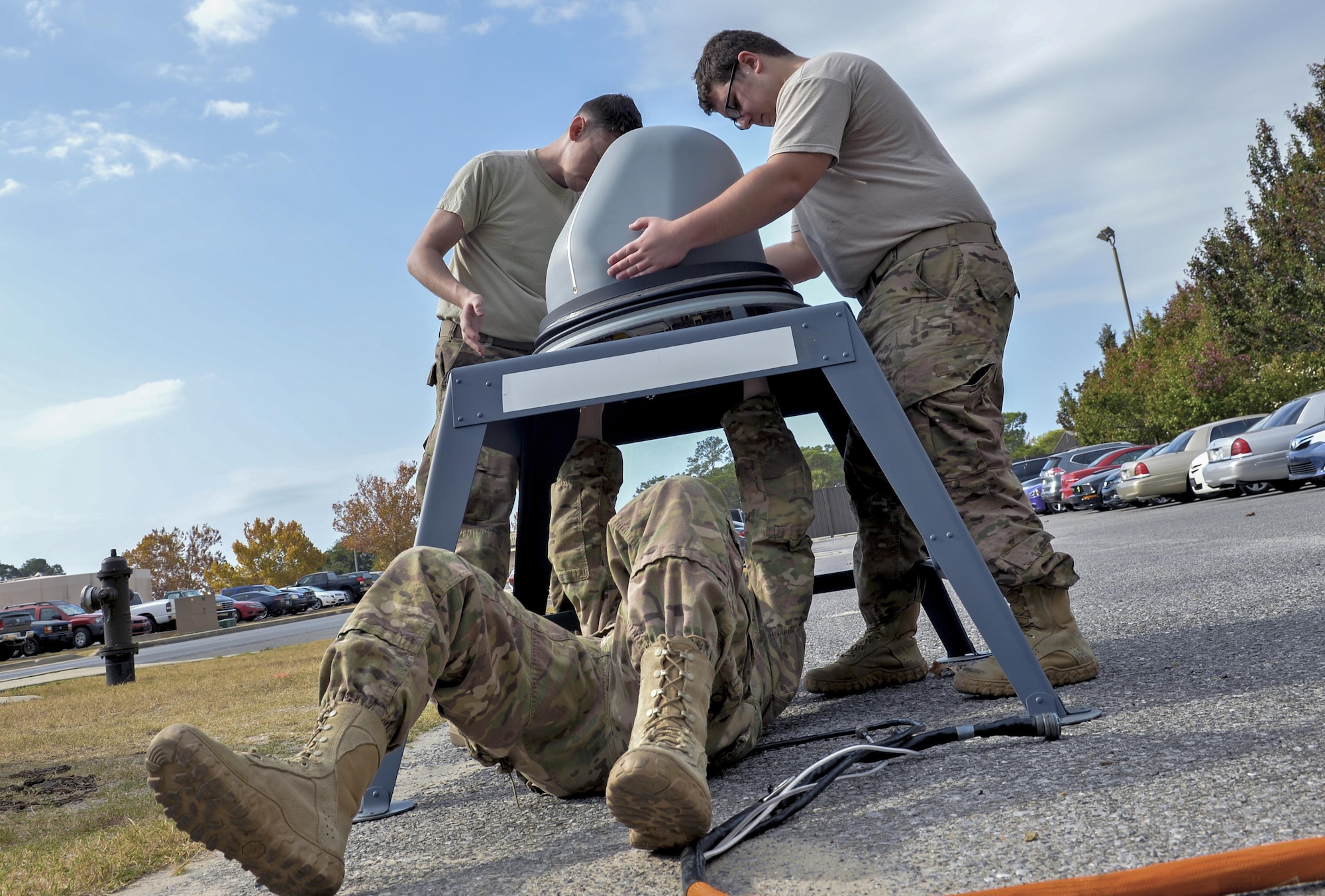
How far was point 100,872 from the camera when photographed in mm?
2244

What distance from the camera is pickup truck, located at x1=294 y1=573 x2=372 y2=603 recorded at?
48375mm

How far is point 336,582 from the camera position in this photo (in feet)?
168

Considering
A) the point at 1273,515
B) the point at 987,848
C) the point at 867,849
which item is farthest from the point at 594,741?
the point at 1273,515

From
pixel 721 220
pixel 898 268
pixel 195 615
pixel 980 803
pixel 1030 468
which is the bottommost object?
pixel 195 615

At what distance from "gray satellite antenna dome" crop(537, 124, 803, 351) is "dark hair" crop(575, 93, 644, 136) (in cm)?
58

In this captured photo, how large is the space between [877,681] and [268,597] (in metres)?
42.8

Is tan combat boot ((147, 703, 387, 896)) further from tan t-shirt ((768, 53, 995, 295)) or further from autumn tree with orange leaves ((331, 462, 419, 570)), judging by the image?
autumn tree with orange leaves ((331, 462, 419, 570))

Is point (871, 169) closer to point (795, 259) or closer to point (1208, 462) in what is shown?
point (795, 259)

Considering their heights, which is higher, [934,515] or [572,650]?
[934,515]

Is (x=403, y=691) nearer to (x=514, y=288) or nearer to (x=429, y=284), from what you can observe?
(x=429, y=284)

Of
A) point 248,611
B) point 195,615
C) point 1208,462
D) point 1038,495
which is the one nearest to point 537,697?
point 1208,462

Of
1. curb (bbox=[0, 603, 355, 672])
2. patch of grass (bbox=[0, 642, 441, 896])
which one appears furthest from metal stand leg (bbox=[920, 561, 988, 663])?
curb (bbox=[0, 603, 355, 672])

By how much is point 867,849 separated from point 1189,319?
43.0m

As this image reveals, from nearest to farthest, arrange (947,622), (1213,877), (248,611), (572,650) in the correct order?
1. (1213,877)
2. (572,650)
3. (947,622)
4. (248,611)
